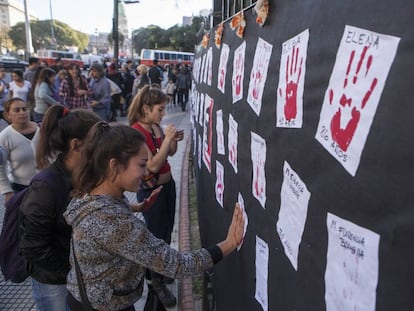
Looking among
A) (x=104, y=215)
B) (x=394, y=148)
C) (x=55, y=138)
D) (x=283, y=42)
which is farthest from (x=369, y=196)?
(x=55, y=138)

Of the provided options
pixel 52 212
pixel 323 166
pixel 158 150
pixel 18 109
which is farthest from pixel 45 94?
pixel 323 166

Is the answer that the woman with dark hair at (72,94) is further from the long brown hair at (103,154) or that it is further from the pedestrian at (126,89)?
the long brown hair at (103,154)

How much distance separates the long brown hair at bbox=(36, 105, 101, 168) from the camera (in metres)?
2.17

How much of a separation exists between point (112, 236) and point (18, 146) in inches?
87.4

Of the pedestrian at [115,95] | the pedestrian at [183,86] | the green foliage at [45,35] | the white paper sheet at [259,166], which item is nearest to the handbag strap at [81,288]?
the white paper sheet at [259,166]

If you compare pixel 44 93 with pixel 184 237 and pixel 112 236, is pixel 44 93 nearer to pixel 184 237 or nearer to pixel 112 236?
pixel 184 237

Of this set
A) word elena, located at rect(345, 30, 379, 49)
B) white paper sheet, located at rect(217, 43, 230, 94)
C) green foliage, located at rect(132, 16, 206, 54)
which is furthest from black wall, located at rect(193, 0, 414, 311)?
green foliage, located at rect(132, 16, 206, 54)

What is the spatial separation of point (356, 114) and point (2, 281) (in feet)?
12.8

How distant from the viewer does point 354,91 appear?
92cm

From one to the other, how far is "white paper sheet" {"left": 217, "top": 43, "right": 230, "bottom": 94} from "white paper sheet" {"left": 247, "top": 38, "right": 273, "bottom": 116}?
0.76m

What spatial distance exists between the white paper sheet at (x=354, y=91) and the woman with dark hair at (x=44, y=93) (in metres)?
6.62

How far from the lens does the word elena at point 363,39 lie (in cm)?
86

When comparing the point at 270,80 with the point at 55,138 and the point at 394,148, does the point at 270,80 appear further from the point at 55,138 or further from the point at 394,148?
the point at 55,138

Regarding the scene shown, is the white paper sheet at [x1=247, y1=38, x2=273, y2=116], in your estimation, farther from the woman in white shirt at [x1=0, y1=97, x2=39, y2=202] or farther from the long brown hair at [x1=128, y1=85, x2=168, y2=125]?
Answer: the woman in white shirt at [x1=0, y1=97, x2=39, y2=202]
